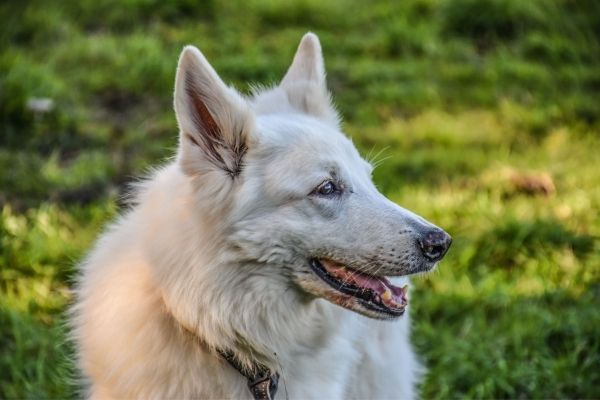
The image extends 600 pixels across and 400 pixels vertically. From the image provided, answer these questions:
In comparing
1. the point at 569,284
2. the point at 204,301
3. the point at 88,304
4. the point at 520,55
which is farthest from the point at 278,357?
the point at 520,55

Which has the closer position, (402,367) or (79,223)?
(402,367)

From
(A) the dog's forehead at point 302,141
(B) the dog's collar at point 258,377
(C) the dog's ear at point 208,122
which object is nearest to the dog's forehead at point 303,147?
(A) the dog's forehead at point 302,141

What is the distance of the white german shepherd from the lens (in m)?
3.15

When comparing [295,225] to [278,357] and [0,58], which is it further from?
[0,58]

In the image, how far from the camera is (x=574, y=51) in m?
8.80

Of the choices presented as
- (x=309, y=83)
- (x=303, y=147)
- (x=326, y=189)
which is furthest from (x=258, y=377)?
(x=309, y=83)

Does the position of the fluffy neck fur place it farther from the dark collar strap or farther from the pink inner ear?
the pink inner ear

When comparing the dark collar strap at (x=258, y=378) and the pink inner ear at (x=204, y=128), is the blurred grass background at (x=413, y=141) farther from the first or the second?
the pink inner ear at (x=204, y=128)

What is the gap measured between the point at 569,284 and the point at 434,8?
15.4 ft

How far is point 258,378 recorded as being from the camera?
3307 millimetres

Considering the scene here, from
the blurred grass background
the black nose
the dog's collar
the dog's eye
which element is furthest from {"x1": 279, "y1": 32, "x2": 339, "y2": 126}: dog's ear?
the blurred grass background

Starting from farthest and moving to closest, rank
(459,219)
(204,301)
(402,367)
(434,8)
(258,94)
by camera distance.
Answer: (434,8), (459,219), (402,367), (258,94), (204,301)

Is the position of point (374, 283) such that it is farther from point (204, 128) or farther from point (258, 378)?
point (204, 128)

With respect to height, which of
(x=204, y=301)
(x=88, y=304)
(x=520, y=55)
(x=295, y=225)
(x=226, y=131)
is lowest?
(x=520, y=55)
